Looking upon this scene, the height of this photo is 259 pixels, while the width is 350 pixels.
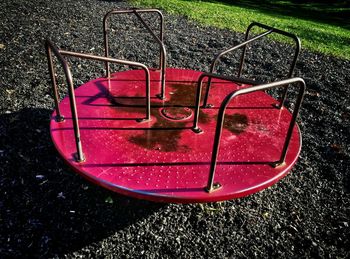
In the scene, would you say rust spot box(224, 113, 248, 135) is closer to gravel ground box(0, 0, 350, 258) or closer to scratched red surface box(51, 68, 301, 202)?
scratched red surface box(51, 68, 301, 202)

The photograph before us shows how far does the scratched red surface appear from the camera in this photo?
2.18 metres

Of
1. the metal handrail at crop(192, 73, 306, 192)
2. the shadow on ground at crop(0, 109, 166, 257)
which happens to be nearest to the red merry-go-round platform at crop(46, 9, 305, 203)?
the metal handrail at crop(192, 73, 306, 192)

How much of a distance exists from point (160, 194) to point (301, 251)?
4.67ft

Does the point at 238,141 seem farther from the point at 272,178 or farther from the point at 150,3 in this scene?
the point at 150,3

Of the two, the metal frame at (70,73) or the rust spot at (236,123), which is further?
the rust spot at (236,123)

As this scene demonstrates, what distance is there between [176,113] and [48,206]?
143 cm

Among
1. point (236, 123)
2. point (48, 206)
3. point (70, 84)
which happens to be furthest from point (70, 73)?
point (236, 123)

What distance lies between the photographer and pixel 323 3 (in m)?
18.0

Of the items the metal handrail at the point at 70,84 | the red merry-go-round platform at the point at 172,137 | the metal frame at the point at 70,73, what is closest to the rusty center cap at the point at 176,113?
the red merry-go-round platform at the point at 172,137

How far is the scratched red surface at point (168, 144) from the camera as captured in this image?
2.18 meters

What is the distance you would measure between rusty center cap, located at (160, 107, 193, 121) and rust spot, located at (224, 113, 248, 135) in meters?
0.36

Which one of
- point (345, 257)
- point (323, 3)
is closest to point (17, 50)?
point (345, 257)

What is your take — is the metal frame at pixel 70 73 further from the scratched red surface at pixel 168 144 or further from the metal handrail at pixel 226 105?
the metal handrail at pixel 226 105

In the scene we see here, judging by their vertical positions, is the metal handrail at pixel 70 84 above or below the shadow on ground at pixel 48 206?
above
